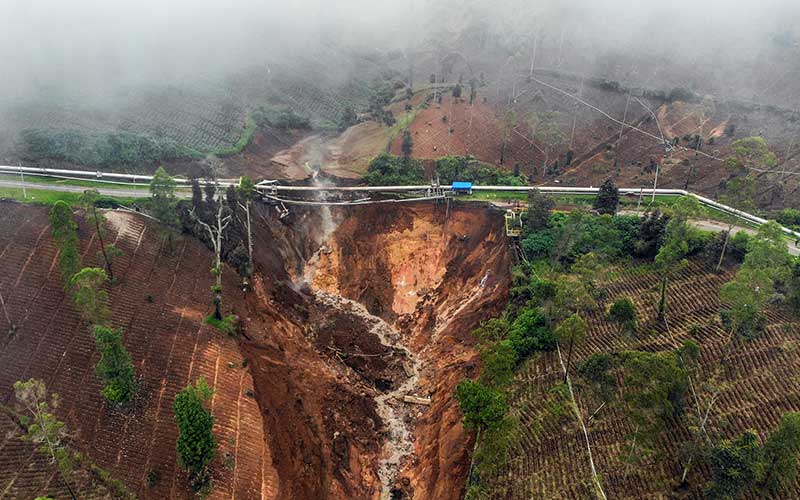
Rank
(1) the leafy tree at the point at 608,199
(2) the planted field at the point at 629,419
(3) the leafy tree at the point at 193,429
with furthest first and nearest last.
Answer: (1) the leafy tree at the point at 608,199 → (2) the planted field at the point at 629,419 → (3) the leafy tree at the point at 193,429

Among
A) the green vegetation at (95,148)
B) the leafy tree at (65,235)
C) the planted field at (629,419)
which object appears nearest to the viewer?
the planted field at (629,419)

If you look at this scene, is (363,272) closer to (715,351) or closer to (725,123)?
(715,351)

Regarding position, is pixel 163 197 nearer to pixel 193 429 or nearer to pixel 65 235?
pixel 65 235

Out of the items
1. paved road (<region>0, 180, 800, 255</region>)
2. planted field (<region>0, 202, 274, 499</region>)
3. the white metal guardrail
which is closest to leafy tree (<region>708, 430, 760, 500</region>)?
planted field (<region>0, 202, 274, 499</region>)

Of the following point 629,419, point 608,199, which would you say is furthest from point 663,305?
point 608,199

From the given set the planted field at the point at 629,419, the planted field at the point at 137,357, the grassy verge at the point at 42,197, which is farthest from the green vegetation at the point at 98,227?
the planted field at the point at 629,419

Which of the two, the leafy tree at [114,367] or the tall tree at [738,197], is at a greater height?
the tall tree at [738,197]

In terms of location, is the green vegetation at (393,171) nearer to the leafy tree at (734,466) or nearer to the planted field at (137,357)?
the planted field at (137,357)
